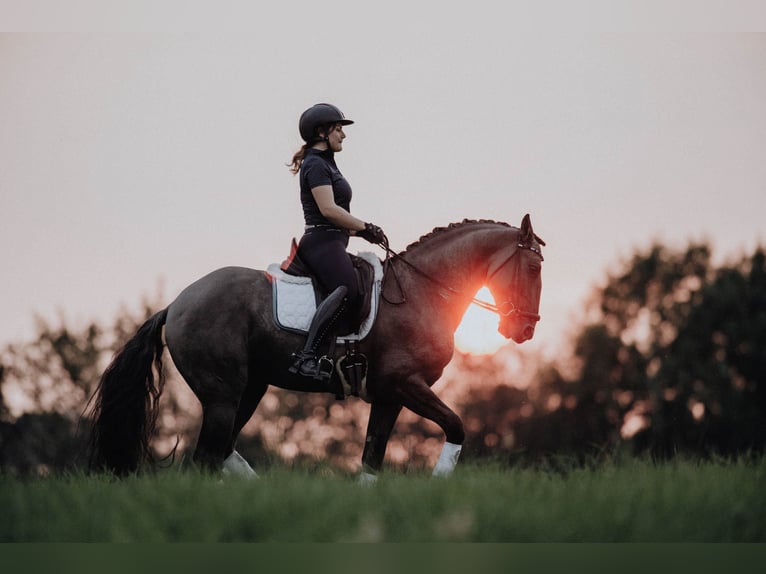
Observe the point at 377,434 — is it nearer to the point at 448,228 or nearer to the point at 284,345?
the point at 284,345

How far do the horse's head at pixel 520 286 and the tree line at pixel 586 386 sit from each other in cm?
2793

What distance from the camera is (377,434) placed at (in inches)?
373

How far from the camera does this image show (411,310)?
31.8 feet

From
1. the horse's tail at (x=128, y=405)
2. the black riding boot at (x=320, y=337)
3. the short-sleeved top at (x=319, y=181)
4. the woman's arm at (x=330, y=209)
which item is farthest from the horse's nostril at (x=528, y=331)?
the horse's tail at (x=128, y=405)

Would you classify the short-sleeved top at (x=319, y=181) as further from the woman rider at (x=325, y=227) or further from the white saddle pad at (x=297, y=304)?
the white saddle pad at (x=297, y=304)

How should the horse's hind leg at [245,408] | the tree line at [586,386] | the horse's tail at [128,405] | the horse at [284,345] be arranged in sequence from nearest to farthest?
the horse at [284,345] → the horse's tail at [128,405] → the horse's hind leg at [245,408] → the tree line at [586,386]

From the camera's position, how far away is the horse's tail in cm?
957

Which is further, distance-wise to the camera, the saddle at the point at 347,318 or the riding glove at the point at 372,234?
the riding glove at the point at 372,234

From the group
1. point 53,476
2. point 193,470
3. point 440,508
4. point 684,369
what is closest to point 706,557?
point 440,508

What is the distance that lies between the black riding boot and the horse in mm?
223

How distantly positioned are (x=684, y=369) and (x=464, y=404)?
1480cm

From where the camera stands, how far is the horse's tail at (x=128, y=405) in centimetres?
957

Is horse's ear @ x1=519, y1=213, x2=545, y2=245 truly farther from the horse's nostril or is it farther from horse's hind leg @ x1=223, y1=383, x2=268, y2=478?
horse's hind leg @ x1=223, y1=383, x2=268, y2=478

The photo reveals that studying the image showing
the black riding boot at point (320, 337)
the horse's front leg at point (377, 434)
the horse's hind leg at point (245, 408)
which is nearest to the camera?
the black riding boot at point (320, 337)
